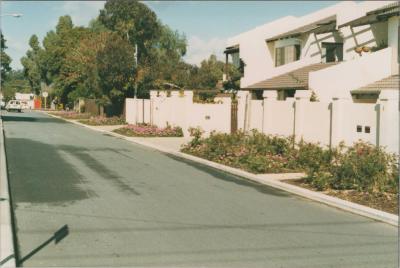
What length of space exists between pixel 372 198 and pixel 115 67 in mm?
36074

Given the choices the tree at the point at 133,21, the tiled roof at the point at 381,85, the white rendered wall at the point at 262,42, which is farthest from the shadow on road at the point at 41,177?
the tree at the point at 133,21

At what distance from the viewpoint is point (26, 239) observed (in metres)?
8.23

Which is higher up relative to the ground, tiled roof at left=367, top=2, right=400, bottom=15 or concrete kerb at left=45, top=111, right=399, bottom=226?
tiled roof at left=367, top=2, right=400, bottom=15

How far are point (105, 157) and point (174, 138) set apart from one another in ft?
37.3

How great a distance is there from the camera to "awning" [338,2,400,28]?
24014mm

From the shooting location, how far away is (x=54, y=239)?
821cm

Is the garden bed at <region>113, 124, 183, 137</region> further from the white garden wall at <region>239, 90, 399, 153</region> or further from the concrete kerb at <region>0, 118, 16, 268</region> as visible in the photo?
the concrete kerb at <region>0, 118, 16, 268</region>

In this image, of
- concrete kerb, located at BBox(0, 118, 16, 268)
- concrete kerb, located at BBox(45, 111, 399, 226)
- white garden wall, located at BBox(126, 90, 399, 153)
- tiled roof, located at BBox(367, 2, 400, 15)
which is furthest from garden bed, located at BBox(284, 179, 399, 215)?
tiled roof, located at BBox(367, 2, 400, 15)

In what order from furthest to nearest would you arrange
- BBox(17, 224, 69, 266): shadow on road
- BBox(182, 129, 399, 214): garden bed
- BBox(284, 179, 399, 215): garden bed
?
BBox(182, 129, 399, 214): garden bed < BBox(284, 179, 399, 215): garden bed < BBox(17, 224, 69, 266): shadow on road

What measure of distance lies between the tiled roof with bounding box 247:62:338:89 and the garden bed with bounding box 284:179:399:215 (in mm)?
14311

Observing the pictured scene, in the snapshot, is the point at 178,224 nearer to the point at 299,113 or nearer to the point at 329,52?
the point at 299,113

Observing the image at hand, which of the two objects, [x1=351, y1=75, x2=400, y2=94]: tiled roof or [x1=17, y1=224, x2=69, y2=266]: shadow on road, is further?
[x1=351, y1=75, x2=400, y2=94]: tiled roof

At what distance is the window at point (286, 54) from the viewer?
118 ft

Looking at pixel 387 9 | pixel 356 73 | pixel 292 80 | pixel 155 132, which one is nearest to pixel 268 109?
pixel 356 73
